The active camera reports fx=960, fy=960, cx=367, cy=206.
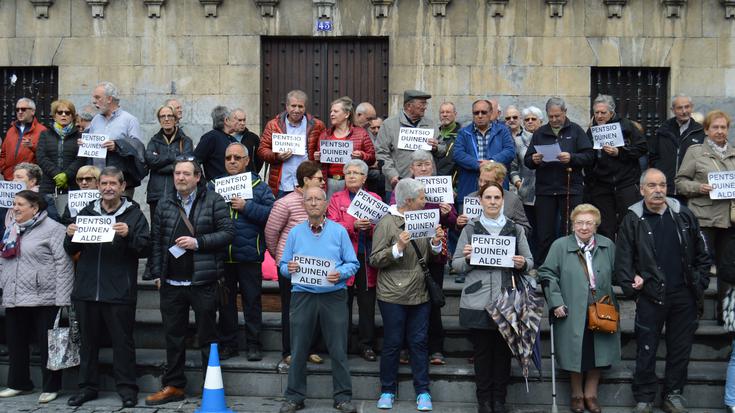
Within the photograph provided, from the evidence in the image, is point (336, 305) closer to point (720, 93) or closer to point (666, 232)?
point (666, 232)

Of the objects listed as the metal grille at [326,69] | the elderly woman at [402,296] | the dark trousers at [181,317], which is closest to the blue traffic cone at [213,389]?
the dark trousers at [181,317]

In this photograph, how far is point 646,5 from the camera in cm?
1389

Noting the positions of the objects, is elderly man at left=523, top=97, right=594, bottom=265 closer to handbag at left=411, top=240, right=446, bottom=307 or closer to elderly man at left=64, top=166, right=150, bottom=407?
handbag at left=411, top=240, right=446, bottom=307

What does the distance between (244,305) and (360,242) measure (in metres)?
1.33

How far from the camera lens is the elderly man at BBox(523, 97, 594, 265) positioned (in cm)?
1072

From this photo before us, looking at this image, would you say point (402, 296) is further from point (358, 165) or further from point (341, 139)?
point (341, 139)

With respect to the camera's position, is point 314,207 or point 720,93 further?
point 720,93

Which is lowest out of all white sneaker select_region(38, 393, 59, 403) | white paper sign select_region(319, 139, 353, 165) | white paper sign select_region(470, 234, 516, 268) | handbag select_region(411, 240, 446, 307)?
white sneaker select_region(38, 393, 59, 403)

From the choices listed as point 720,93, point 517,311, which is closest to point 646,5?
point 720,93

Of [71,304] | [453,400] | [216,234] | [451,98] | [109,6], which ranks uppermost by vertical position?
[109,6]

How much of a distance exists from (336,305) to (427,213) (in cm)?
119

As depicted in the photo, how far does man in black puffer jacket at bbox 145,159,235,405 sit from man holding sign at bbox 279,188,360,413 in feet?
2.44

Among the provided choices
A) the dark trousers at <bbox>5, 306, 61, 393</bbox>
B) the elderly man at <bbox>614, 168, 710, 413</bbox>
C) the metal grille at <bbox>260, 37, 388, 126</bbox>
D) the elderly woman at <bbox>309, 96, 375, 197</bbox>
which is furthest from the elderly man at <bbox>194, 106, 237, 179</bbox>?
the elderly man at <bbox>614, 168, 710, 413</bbox>

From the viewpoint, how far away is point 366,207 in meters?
9.23
